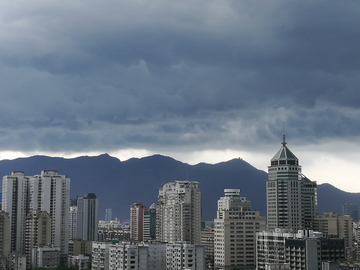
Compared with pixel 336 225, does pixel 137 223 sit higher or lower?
higher

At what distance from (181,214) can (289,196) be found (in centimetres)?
1542

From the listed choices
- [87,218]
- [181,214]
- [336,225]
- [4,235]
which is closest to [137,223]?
[87,218]

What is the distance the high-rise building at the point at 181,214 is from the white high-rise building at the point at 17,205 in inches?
803

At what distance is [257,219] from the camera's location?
3120 inches

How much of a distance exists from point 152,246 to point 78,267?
16.5m

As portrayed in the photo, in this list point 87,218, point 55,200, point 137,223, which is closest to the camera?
point 55,200

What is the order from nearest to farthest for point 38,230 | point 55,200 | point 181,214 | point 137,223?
point 38,230 < point 55,200 < point 181,214 < point 137,223

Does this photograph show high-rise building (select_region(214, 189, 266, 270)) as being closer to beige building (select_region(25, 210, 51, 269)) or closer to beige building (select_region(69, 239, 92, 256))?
beige building (select_region(69, 239, 92, 256))

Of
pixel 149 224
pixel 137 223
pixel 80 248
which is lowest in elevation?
pixel 80 248

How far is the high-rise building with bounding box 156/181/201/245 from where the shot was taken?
91.7 m

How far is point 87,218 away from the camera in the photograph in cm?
13462

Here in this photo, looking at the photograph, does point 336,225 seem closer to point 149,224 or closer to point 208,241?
point 208,241

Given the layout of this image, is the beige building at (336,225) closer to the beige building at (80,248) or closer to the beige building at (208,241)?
the beige building at (208,241)

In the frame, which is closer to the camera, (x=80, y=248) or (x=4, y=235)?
(x=4, y=235)
